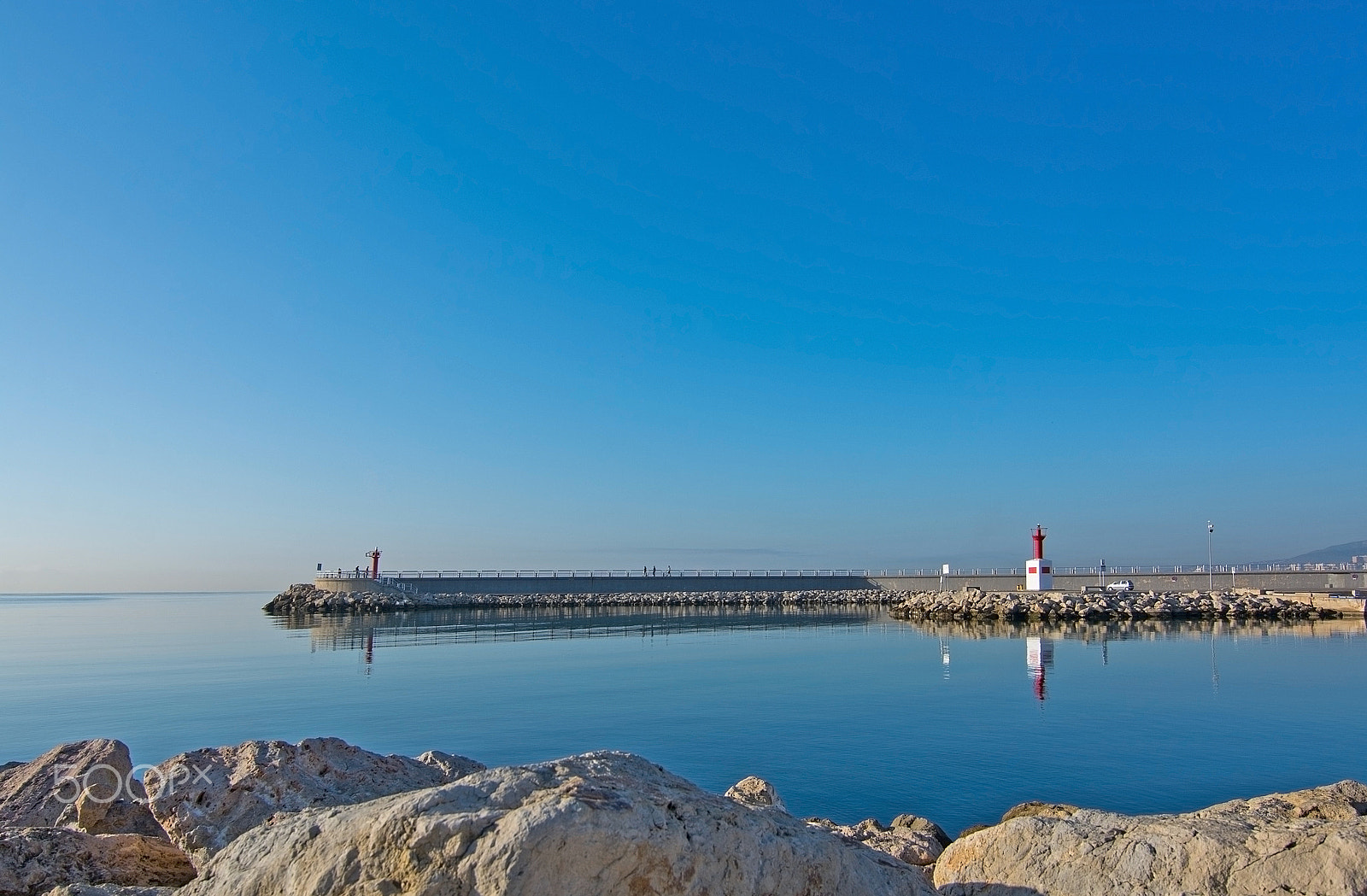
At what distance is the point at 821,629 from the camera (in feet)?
124

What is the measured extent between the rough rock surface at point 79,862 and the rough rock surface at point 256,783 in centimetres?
18

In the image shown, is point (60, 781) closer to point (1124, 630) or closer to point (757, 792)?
point (757, 792)

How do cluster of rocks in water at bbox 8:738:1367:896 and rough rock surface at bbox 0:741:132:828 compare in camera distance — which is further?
rough rock surface at bbox 0:741:132:828

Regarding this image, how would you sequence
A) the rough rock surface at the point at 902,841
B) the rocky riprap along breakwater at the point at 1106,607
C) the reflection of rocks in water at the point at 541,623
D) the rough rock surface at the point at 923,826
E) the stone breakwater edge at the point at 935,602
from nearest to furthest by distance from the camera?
the rough rock surface at the point at 902,841
the rough rock surface at the point at 923,826
the reflection of rocks in water at the point at 541,623
the rocky riprap along breakwater at the point at 1106,607
the stone breakwater edge at the point at 935,602

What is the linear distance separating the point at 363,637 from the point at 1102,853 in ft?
116

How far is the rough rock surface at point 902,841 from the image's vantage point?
22.1 ft

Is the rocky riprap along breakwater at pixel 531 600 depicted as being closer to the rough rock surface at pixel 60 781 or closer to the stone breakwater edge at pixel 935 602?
the stone breakwater edge at pixel 935 602

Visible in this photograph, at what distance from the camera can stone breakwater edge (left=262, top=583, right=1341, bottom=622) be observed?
4291 centimetres

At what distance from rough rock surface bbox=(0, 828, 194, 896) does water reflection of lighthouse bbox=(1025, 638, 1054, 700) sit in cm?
1745

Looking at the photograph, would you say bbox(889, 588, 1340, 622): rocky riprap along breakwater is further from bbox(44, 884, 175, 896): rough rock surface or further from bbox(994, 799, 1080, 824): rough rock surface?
bbox(44, 884, 175, 896): rough rock surface

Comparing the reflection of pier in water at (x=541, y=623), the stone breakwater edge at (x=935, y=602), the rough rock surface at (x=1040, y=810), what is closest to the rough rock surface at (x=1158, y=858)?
the rough rock surface at (x=1040, y=810)

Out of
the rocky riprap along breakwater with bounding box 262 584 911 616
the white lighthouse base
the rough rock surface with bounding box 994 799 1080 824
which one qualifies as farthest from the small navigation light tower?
the rough rock surface with bounding box 994 799 1080 824

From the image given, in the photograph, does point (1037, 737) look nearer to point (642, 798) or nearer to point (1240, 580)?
point (642, 798)

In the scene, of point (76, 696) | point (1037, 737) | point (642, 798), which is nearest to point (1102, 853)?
point (642, 798)
